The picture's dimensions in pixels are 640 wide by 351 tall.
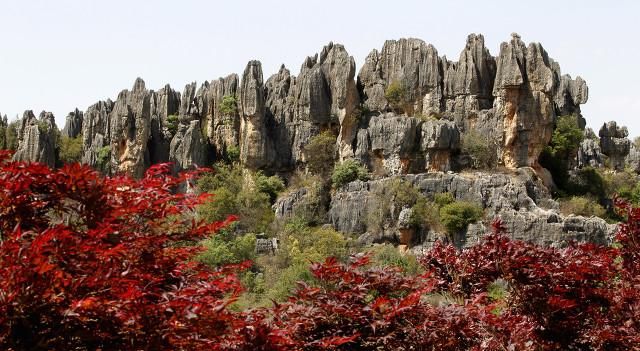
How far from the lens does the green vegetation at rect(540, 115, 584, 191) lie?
39406 mm

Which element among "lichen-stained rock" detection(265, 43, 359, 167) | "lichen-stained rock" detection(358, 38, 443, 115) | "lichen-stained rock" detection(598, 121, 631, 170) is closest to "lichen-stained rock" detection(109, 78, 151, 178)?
"lichen-stained rock" detection(265, 43, 359, 167)

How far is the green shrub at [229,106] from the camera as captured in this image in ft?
139

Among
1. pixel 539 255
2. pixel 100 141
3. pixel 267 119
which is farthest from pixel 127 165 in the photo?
pixel 539 255

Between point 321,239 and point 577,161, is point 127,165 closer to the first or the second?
point 321,239

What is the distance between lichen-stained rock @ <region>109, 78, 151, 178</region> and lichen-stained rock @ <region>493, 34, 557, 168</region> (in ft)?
56.3

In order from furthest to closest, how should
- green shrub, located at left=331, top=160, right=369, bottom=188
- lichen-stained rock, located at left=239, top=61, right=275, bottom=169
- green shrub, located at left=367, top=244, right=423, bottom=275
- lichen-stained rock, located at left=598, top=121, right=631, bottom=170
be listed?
lichen-stained rock, located at left=598, top=121, right=631, bottom=170
lichen-stained rock, located at left=239, top=61, right=275, bottom=169
green shrub, located at left=331, top=160, right=369, bottom=188
green shrub, located at left=367, top=244, right=423, bottom=275

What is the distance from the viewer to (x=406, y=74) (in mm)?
40844

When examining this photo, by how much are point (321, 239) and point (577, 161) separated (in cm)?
2319

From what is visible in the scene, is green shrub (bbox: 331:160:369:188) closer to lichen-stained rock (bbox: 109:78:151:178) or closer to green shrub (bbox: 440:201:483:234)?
green shrub (bbox: 440:201:483:234)

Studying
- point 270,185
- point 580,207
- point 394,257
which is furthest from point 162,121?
point 580,207

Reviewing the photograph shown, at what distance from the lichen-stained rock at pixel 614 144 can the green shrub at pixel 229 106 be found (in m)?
24.7

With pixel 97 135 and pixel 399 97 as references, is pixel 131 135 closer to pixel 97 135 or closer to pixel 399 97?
pixel 97 135

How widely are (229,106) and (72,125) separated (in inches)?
381

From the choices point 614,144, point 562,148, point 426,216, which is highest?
point 614,144
